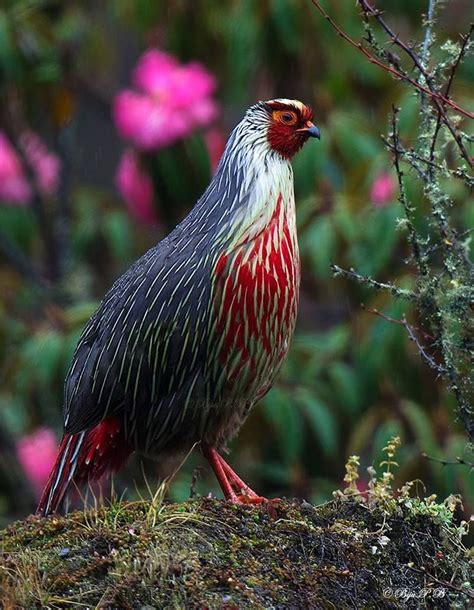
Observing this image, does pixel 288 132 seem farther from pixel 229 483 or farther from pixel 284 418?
pixel 284 418

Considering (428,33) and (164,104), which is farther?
(164,104)

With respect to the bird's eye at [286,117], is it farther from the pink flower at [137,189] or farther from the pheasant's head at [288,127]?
the pink flower at [137,189]

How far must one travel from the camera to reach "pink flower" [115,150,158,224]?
300 inches

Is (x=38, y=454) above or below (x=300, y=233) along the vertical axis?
below

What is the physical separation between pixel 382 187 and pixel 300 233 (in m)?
0.48

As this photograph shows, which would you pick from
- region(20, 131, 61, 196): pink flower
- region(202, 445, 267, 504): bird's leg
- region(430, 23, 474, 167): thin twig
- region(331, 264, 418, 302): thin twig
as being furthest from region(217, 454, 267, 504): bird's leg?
region(20, 131, 61, 196): pink flower

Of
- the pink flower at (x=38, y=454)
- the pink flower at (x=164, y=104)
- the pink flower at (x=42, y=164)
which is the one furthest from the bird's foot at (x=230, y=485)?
the pink flower at (x=42, y=164)

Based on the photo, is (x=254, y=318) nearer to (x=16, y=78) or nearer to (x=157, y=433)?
(x=157, y=433)

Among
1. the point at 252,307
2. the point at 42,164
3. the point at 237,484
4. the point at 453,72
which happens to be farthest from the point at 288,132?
the point at 42,164

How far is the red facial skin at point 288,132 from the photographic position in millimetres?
4699

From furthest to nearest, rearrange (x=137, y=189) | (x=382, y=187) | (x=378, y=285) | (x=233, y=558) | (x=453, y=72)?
(x=137, y=189) < (x=382, y=187) < (x=378, y=285) < (x=453, y=72) < (x=233, y=558)

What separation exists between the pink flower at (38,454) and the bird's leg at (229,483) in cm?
252

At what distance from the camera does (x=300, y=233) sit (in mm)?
6879

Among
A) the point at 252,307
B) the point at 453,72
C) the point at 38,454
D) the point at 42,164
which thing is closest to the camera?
the point at 453,72
